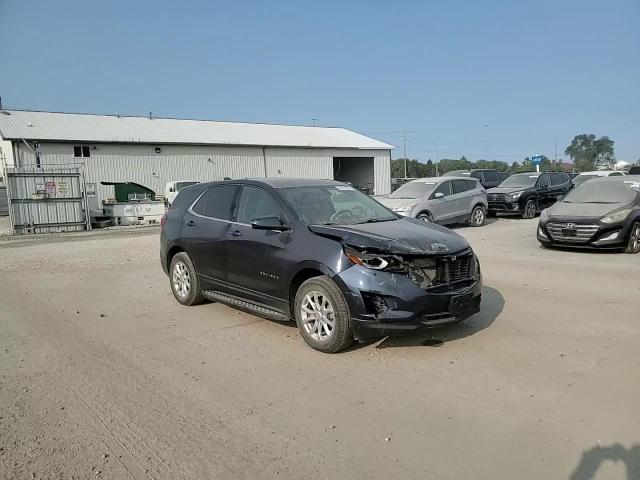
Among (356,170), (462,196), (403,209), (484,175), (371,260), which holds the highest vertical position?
(356,170)

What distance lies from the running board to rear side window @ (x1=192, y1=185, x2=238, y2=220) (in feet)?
3.17

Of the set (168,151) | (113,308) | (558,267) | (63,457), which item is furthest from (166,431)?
(168,151)

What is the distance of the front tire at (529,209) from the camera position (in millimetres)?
18156

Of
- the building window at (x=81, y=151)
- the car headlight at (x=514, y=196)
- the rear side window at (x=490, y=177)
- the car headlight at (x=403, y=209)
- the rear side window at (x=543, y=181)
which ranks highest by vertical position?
the building window at (x=81, y=151)

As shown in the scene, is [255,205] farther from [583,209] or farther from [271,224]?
[583,209]

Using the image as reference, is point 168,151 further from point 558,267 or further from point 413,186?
point 558,267

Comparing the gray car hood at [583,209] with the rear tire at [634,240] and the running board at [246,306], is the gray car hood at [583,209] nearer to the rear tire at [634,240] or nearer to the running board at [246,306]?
the rear tire at [634,240]

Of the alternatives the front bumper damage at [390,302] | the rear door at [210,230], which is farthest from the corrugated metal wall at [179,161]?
the front bumper damage at [390,302]

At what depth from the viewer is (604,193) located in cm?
1103

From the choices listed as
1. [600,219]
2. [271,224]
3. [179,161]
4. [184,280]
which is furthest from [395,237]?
[179,161]

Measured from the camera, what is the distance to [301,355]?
4836mm

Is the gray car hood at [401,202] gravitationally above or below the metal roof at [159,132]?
below

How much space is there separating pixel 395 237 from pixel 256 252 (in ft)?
5.16

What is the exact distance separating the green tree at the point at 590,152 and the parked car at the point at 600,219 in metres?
58.3
